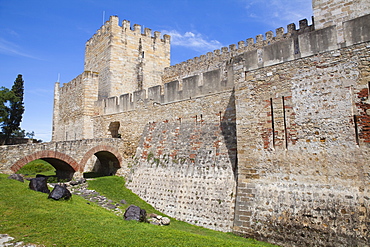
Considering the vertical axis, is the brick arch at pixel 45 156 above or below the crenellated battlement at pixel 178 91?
below

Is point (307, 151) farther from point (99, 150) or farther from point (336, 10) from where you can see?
point (99, 150)

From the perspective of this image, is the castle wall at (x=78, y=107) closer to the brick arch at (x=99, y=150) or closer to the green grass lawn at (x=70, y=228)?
the brick arch at (x=99, y=150)

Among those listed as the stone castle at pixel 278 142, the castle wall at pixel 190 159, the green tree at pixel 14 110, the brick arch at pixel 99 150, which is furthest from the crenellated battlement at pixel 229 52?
the green tree at pixel 14 110

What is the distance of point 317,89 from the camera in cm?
704

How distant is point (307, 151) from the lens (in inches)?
275

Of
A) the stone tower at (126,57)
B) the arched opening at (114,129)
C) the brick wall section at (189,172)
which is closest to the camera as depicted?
the brick wall section at (189,172)

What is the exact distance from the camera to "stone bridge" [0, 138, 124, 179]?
11.5 metres

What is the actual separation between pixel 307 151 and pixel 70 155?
1077 centimetres

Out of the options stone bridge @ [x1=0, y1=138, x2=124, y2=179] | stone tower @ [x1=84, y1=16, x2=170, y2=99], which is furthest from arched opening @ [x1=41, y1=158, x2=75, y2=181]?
stone tower @ [x1=84, y1=16, x2=170, y2=99]

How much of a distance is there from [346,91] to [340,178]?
2.08 metres

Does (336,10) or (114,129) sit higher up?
(336,10)

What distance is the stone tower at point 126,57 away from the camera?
18531 millimetres

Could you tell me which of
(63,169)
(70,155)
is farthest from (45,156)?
(63,169)

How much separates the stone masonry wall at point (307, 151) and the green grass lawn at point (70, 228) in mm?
1123
